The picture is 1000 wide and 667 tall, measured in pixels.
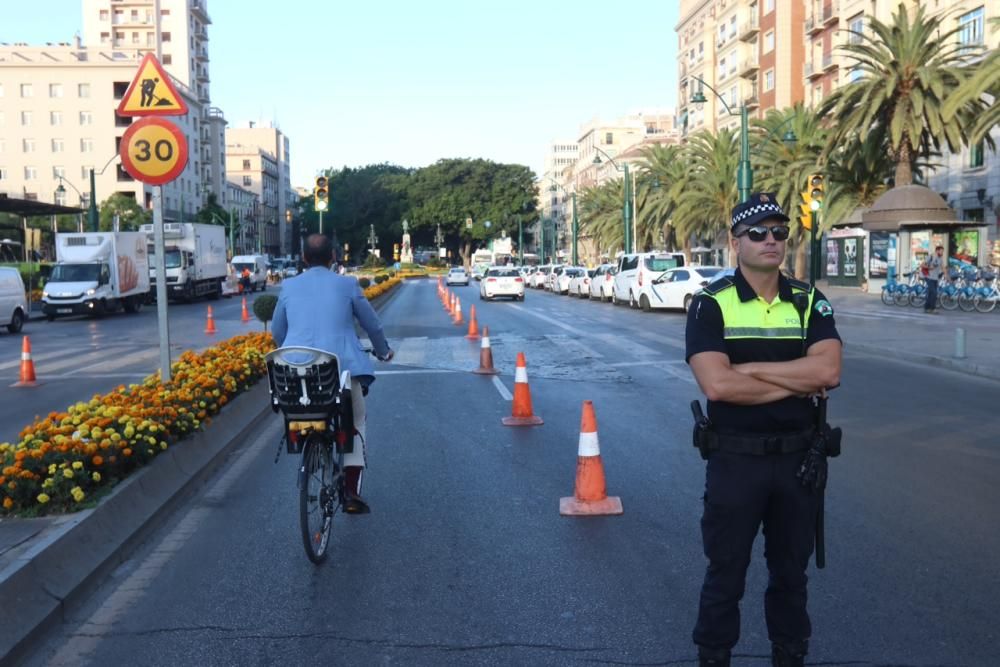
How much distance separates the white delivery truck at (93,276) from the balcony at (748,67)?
1822 inches

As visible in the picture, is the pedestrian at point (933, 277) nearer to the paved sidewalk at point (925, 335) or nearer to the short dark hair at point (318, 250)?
the paved sidewalk at point (925, 335)

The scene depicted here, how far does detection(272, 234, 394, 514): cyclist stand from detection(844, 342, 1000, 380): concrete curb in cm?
1042

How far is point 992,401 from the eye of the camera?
1145cm

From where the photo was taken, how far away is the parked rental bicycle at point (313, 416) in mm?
5340

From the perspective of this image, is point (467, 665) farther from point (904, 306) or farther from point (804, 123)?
point (804, 123)

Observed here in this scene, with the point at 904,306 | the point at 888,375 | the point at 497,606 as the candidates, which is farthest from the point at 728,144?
the point at 497,606

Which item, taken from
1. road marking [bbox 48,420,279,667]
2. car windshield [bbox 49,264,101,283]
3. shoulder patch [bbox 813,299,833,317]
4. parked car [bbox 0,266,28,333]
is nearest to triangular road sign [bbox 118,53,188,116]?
road marking [bbox 48,420,279,667]

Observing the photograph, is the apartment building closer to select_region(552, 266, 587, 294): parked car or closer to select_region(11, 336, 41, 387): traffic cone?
select_region(552, 266, 587, 294): parked car

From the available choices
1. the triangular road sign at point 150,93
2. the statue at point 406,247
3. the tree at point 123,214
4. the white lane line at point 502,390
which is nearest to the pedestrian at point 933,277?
the white lane line at point 502,390

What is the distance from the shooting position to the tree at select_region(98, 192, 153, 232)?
76625 millimetres

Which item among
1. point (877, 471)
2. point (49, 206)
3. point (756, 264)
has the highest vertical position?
point (49, 206)

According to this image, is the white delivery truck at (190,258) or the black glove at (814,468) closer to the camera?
the black glove at (814,468)

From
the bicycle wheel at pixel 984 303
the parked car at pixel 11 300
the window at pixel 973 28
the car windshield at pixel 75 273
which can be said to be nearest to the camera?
the parked car at pixel 11 300

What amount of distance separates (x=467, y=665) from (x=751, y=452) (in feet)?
4.91
